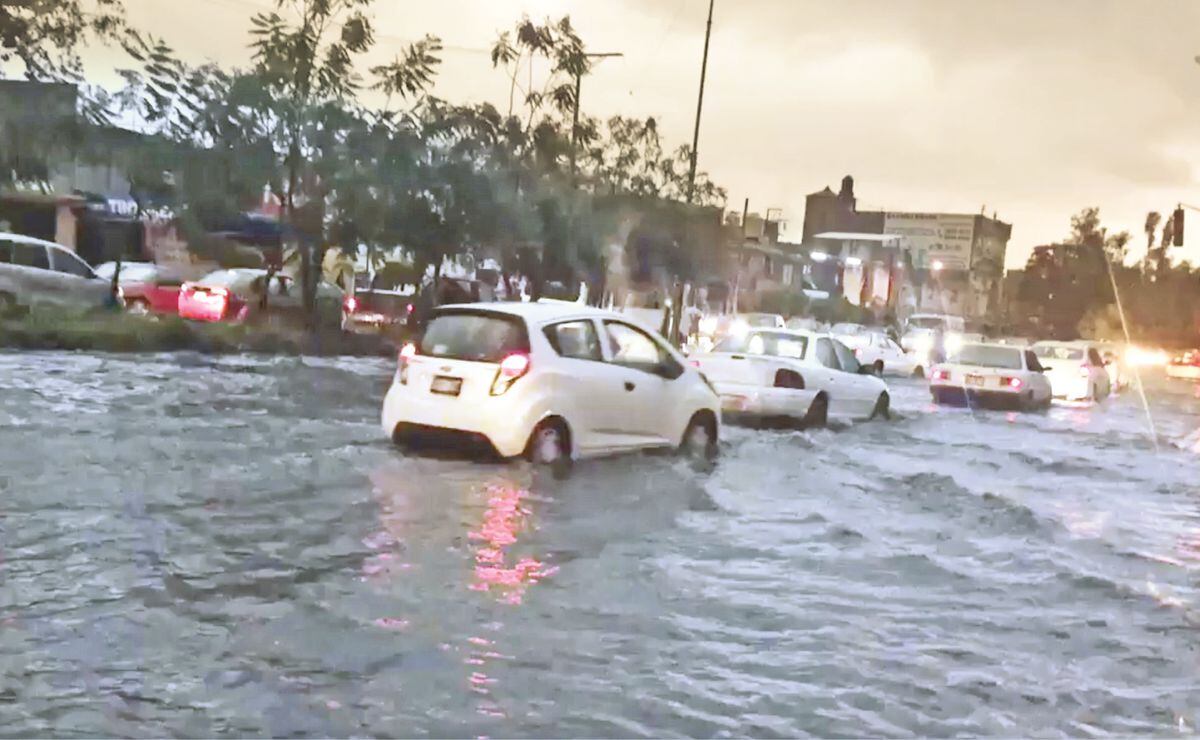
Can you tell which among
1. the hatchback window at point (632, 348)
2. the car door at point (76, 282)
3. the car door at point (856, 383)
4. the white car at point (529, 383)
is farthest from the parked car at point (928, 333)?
the white car at point (529, 383)

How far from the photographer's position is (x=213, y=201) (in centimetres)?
2769

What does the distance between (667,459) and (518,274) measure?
24.6 m

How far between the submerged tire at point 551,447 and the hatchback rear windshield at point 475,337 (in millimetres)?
701

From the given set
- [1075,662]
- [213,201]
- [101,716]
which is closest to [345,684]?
[101,716]

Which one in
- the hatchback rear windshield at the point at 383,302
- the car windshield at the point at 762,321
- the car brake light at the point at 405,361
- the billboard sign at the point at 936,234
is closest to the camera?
the car brake light at the point at 405,361

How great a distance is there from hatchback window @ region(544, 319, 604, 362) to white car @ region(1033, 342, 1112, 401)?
2041cm

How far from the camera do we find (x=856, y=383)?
20.5 meters

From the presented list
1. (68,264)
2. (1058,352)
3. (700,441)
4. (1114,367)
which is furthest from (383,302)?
(700,441)

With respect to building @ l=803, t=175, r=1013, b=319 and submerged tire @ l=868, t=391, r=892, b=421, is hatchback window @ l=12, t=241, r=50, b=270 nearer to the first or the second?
submerged tire @ l=868, t=391, r=892, b=421

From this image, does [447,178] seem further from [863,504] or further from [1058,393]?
[863,504]

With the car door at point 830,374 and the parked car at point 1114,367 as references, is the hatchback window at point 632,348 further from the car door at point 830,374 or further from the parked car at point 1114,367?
the parked car at point 1114,367

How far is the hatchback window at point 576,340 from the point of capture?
40.5 feet

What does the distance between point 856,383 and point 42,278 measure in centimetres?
1430

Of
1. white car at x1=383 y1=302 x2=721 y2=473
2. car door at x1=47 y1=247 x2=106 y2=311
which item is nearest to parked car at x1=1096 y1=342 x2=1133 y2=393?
car door at x1=47 y1=247 x2=106 y2=311
